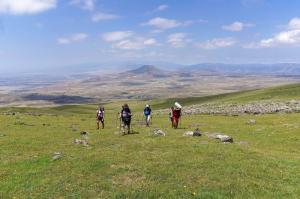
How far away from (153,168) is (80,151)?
933 centimetres

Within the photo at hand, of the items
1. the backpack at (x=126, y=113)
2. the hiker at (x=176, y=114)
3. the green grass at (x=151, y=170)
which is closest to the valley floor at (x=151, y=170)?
the green grass at (x=151, y=170)

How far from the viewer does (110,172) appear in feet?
85.7

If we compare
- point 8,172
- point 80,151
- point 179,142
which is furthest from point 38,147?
point 179,142

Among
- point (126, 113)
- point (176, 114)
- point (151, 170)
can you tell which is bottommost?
point (151, 170)

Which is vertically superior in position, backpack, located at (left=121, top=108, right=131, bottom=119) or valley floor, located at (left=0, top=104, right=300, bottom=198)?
backpack, located at (left=121, top=108, right=131, bottom=119)

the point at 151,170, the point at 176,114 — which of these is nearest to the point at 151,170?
the point at 151,170

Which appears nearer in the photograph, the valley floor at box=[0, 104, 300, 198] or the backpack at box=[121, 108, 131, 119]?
the valley floor at box=[0, 104, 300, 198]

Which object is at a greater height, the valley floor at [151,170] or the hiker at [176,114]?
the hiker at [176,114]

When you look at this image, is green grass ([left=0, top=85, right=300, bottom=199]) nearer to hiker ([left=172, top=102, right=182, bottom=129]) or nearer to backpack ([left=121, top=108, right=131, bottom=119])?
backpack ([left=121, top=108, right=131, bottom=119])

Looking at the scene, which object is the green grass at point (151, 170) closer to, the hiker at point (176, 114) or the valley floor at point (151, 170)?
the valley floor at point (151, 170)

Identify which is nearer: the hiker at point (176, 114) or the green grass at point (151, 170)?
the green grass at point (151, 170)

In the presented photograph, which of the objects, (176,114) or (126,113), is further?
(176,114)

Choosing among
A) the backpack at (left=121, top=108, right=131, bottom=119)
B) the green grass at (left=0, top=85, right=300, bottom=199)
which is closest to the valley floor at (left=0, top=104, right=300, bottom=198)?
the green grass at (left=0, top=85, right=300, bottom=199)

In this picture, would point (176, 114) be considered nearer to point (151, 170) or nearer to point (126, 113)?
point (126, 113)
